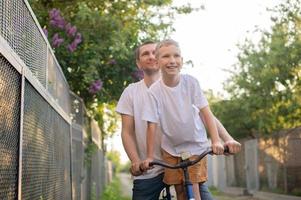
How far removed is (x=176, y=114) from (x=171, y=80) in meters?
0.24

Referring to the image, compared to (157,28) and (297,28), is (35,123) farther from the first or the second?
(297,28)

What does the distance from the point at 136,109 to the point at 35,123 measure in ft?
2.64

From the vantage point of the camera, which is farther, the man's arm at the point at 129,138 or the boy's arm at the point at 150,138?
the man's arm at the point at 129,138

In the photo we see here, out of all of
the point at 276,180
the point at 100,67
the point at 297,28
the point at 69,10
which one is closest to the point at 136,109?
the point at 100,67

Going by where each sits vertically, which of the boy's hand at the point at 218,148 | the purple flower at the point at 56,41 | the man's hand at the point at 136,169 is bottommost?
the man's hand at the point at 136,169

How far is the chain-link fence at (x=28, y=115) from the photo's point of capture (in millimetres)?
3420

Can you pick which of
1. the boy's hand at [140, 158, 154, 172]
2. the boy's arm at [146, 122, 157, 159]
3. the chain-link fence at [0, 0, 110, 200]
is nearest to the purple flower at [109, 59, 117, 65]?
the chain-link fence at [0, 0, 110, 200]

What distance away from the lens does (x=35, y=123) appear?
15.5 feet

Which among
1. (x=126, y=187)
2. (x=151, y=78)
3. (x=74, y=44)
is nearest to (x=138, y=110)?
(x=151, y=78)

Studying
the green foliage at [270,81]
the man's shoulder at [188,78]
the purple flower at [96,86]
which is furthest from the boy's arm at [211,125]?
the green foliage at [270,81]

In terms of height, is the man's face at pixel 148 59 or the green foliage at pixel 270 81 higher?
the green foliage at pixel 270 81

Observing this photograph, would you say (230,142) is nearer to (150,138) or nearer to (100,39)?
(150,138)

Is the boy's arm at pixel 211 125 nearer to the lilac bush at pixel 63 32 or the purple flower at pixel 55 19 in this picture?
the lilac bush at pixel 63 32

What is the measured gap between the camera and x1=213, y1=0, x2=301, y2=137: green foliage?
1584 cm
